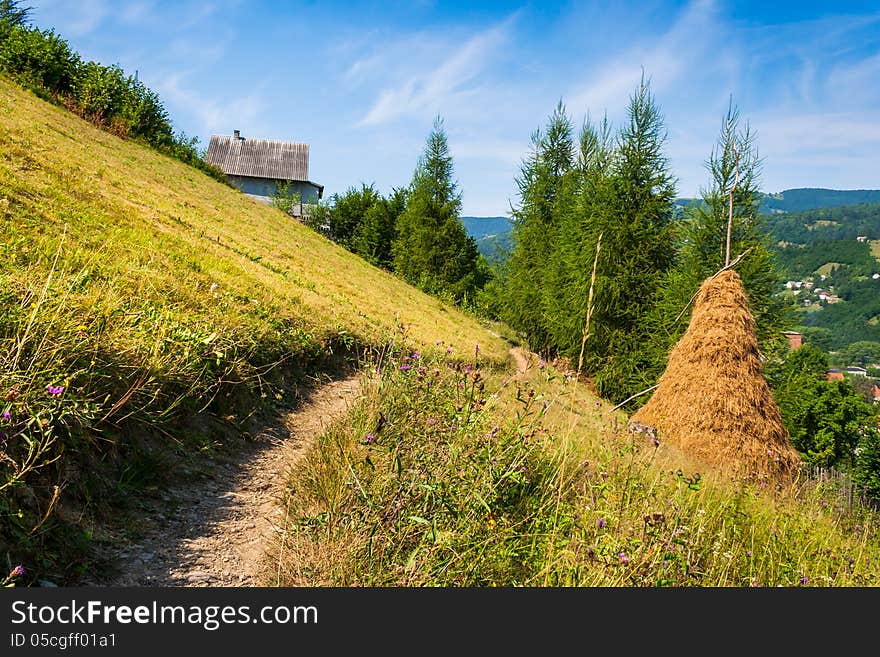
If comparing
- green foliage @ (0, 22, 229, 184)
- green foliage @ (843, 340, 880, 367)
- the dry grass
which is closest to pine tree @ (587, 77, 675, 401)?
the dry grass

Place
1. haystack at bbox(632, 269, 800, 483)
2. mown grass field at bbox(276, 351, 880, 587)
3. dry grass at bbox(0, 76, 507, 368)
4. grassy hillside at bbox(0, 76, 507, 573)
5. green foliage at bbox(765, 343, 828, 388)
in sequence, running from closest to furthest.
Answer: mown grass field at bbox(276, 351, 880, 587) < grassy hillside at bbox(0, 76, 507, 573) < dry grass at bbox(0, 76, 507, 368) < haystack at bbox(632, 269, 800, 483) < green foliage at bbox(765, 343, 828, 388)

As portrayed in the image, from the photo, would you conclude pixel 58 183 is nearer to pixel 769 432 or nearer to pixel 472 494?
pixel 472 494

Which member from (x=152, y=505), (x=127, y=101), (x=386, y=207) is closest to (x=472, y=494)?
(x=152, y=505)

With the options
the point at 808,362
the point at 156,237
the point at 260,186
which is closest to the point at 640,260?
the point at 156,237

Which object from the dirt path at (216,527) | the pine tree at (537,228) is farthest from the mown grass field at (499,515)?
the pine tree at (537,228)

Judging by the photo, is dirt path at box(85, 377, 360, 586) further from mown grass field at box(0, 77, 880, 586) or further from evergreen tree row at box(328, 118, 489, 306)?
evergreen tree row at box(328, 118, 489, 306)

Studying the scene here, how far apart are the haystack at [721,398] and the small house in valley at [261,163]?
144ft

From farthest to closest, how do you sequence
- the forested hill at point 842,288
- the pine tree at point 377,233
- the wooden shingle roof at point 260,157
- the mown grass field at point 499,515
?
the forested hill at point 842,288, the wooden shingle roof at point 260,157, the pine tree at point 377,233, the mown grass field at point 499,515

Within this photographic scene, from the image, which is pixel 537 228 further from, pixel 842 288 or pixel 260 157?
pixel 842 288

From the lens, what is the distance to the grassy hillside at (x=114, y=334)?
286cm

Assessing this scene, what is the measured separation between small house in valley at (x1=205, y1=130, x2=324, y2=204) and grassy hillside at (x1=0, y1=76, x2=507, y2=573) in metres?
39.8

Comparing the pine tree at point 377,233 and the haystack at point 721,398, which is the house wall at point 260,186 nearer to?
the pine tree at point 377,233

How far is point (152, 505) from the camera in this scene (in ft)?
11.2

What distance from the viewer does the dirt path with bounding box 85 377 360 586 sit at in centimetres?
280
